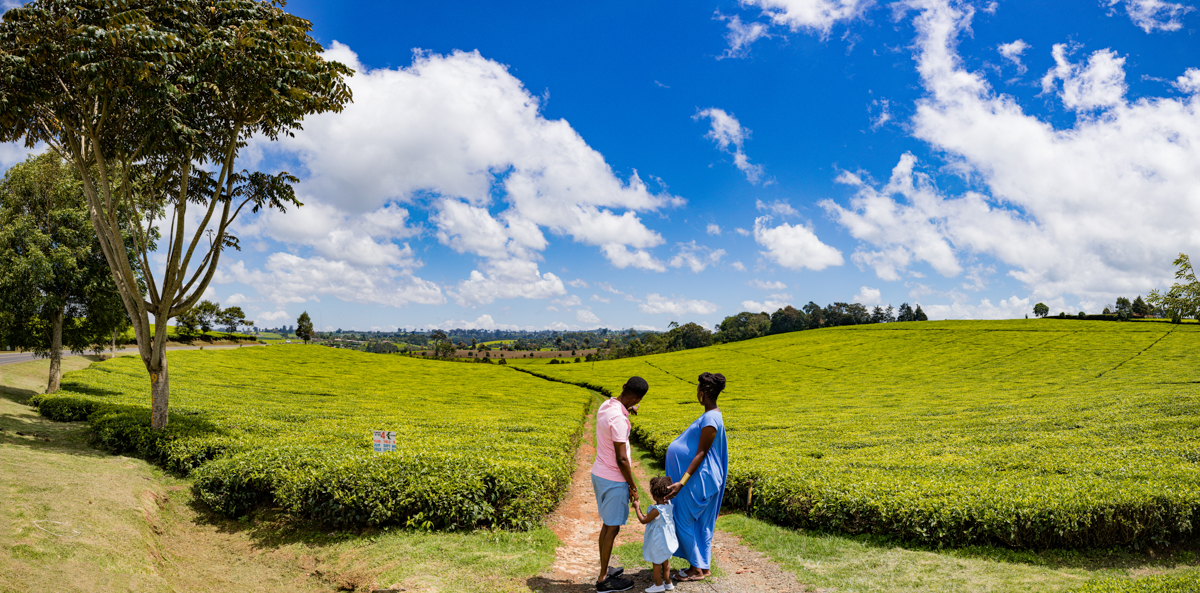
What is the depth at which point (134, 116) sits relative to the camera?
43.6 feet

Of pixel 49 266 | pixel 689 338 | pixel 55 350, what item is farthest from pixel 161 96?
pixel 689 338

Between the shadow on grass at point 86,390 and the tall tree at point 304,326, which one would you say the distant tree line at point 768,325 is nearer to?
the tall tree at point 304,326

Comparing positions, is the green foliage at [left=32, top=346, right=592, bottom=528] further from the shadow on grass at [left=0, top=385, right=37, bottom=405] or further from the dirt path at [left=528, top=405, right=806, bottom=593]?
the shadow on grass at [left=0, top=385, right=37, bottom=405]

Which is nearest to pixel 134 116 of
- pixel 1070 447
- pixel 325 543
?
pixel 325 543

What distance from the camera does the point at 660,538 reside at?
20.5 feet

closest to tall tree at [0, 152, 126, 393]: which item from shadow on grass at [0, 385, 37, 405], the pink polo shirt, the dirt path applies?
shadow on grass at [0, 385, 37, 405]

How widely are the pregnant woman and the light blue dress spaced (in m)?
0.26

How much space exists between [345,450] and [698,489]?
870 cm

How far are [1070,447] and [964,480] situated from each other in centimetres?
536

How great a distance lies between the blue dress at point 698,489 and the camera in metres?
6.46

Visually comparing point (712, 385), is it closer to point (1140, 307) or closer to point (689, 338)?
point (689, 338)

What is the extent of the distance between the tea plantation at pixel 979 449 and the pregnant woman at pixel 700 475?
229 cm

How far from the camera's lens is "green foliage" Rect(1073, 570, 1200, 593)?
5672 millimetres

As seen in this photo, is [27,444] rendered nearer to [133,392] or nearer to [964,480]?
[133,392]
